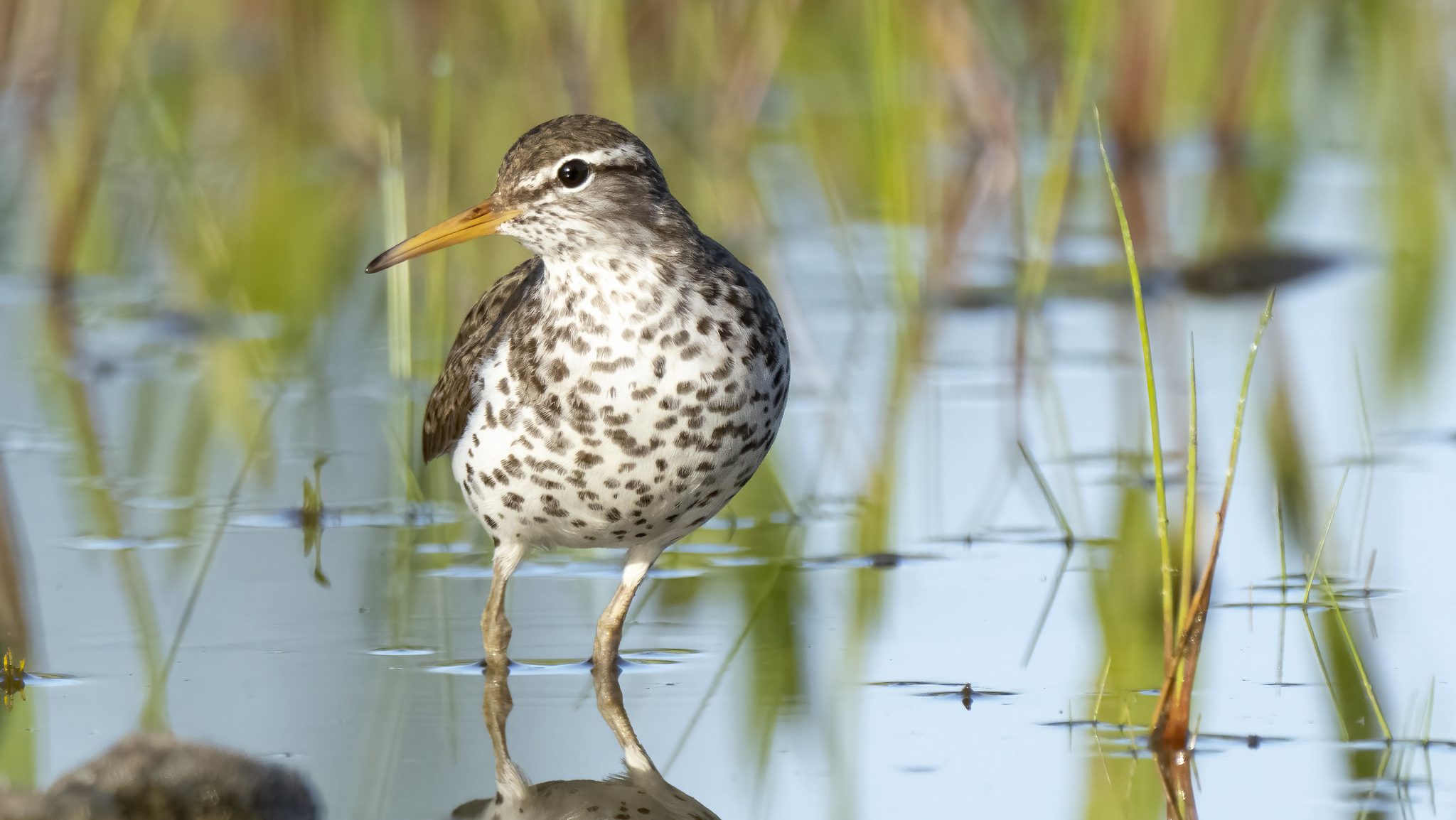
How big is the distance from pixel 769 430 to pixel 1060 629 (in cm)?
112

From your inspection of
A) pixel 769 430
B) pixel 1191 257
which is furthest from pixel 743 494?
pixel 1191 257

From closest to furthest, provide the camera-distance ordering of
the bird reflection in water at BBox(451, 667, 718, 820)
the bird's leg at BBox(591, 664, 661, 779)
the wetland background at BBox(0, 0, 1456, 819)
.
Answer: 1. the bird reflection in water at BBox(451, 667, 718, 820)
2. the bird's leg at BBox(591, 664, 661, 779)
3. the wetland background at BBox(0, 0, 1456, 819)

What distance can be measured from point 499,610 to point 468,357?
2.86ft

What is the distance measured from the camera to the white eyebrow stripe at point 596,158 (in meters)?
6.84

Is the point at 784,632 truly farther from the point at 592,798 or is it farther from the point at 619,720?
the point at 592,798

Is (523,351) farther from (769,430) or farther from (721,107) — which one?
(721,107)

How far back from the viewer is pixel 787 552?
7.83 meters

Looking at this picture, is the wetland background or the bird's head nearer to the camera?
the wetland background

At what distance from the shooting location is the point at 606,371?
21.3 ft

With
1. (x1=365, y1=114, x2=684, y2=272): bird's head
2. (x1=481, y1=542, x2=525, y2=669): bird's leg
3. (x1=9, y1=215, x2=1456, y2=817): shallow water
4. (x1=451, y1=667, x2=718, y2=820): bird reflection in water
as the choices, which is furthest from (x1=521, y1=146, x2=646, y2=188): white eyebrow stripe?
(x1=451, y1=667, x2=718, y2=820): bird reflection in water

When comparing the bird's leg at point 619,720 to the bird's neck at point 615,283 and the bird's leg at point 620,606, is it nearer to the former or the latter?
the bird's leg at point 620,606

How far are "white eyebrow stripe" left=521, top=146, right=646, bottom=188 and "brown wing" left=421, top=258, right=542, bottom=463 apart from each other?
419mm

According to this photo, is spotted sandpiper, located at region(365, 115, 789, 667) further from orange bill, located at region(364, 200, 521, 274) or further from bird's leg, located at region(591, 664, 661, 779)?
bird's leg, located at region(591, 664, 661, 779)

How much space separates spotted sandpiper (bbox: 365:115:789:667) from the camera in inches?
256
